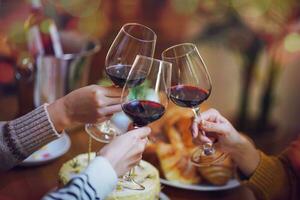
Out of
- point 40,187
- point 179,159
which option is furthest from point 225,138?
point 40,187

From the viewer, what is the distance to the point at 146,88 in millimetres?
1006

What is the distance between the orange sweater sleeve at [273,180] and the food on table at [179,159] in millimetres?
73

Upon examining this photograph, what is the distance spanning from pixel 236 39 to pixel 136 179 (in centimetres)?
170

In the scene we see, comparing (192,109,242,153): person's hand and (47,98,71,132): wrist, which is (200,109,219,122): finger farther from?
(47,98,71,132): wrist

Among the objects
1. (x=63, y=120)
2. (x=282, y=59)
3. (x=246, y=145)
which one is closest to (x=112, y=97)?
(x=63, y=120)

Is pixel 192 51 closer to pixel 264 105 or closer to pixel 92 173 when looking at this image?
pixel 92 173

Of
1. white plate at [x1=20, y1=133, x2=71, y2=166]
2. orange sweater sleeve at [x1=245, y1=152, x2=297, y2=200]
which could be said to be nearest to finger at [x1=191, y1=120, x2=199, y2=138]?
orange sweater sleeve at [x1=245, y1=152, x2=297, y2=200]

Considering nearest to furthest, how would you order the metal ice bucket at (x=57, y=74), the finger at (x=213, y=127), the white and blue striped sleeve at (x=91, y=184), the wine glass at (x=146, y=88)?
the white and blue striped sleeve at (x=91, y=184)
the wine glass at (x=146, y=88)
the finger at (x=213, y=127)
the metal ice bucket at (x=57, y=74)

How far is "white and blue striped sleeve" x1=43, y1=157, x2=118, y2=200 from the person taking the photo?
88cm

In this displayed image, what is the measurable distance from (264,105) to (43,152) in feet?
5.39

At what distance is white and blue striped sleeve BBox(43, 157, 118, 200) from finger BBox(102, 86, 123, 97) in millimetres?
263

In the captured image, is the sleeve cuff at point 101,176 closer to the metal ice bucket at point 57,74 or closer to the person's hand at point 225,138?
the person's hand at point 225,138

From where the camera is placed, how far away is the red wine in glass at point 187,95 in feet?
3.68

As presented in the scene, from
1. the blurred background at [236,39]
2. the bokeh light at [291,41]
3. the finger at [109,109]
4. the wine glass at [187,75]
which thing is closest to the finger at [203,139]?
the wine glass at [187,75]
